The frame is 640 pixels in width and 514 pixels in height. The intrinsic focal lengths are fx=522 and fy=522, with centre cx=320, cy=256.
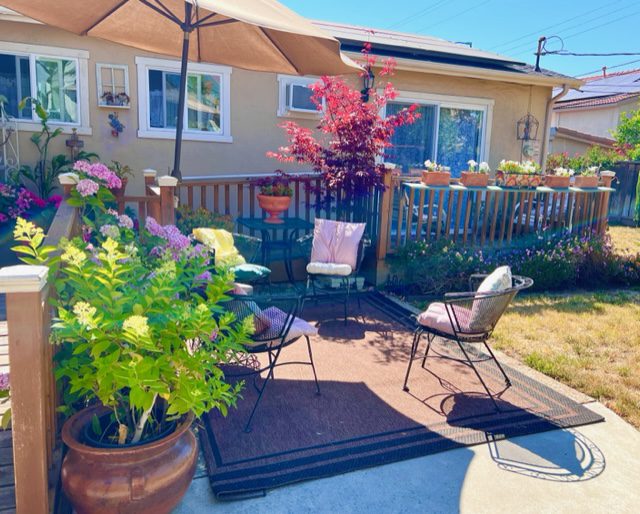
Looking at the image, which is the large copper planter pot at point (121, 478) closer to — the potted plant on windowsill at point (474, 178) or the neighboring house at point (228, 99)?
the neighboring house at point (228, 99)

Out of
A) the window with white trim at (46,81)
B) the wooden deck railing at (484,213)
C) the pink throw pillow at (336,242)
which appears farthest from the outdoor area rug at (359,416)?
the window with white trim at (46,81)

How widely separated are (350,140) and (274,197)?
1.10 metres

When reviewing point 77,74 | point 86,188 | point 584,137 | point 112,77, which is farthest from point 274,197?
point 584,137

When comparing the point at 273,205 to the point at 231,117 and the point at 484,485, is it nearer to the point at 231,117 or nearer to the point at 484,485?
the point at 231,117

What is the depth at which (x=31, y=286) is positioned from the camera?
1801 mm

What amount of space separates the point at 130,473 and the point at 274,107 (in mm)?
6156

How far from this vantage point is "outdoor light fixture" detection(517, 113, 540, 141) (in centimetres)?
922

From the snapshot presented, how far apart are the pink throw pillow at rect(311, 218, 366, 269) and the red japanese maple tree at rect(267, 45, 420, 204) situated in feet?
2.07

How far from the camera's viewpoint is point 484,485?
2.72m

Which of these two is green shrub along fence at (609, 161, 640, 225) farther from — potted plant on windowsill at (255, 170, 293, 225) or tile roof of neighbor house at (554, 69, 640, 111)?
potted plant on windowsill at (255, 170, 293, 225)

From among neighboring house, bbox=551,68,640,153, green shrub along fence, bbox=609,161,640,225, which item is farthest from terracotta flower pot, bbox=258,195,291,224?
neighboring house, bbox=551,68,640,153

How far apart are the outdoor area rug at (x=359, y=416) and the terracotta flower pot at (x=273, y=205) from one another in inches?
79.7

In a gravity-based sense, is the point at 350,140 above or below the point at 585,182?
above

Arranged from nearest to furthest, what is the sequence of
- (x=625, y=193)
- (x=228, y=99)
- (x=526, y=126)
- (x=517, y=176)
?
(x=517, y=176), (x=228, y=99), (x=526, y=126), (x=625, y=193)
